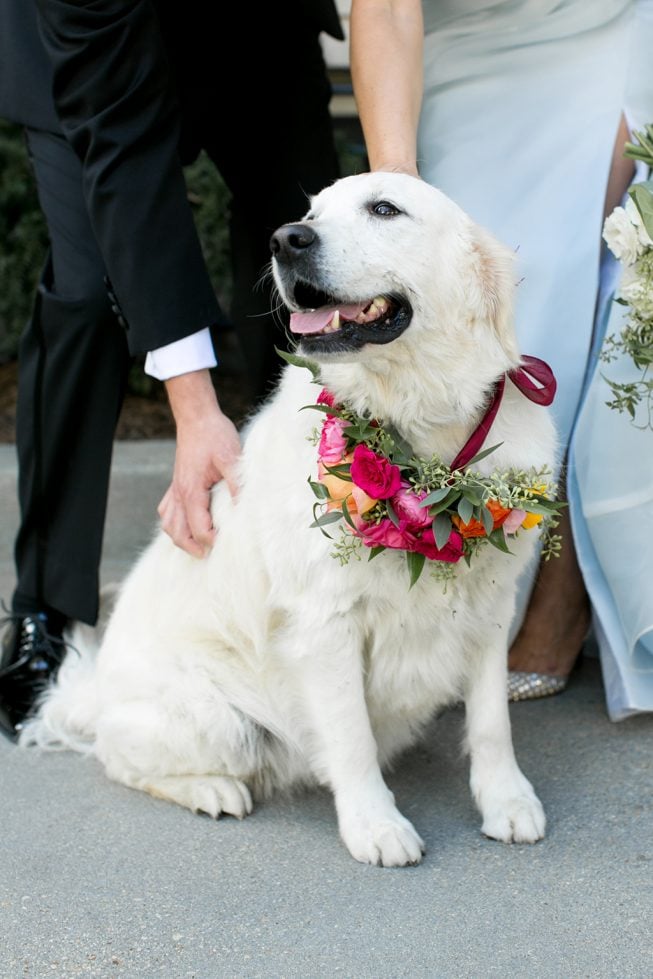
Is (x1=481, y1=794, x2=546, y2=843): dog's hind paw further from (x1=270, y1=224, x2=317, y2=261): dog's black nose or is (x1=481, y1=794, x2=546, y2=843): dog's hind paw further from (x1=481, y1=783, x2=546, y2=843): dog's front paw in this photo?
(x1=270, y1=224, x2=317, y2=261): dog's black nose

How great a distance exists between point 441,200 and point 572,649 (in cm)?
151

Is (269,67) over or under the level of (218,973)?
over

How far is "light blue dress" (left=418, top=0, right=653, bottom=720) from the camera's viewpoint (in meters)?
2.98

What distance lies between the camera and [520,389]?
7.92ft

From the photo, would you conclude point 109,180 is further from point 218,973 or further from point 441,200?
point 218,973

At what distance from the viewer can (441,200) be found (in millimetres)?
2342

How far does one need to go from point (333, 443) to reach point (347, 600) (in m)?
0.34

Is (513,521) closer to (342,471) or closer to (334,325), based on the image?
(342,471)

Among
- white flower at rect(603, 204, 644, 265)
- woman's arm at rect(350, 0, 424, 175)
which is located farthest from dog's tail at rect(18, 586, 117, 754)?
white flower at rect(603, 204, 644, 265)

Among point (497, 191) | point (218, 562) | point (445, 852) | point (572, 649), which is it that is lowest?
point (572, 649)

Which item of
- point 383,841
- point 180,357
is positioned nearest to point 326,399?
point 180,357

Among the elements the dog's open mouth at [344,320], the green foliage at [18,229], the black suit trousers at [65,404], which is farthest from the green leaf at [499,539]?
the green foliage at [18,229]

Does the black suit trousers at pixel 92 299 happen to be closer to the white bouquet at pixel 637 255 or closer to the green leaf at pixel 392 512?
the green leaf at pixel 392 512

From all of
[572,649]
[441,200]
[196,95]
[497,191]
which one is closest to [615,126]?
[497,191]
